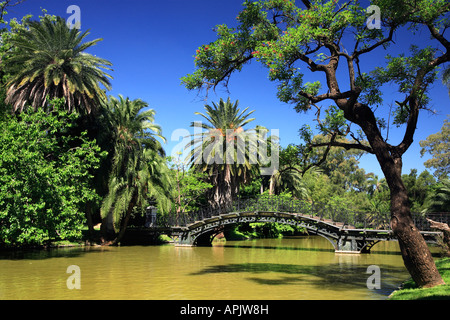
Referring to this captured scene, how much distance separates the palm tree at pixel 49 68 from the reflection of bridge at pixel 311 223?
13418mm

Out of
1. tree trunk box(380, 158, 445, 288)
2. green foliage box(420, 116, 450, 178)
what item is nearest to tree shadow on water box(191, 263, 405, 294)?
tree trunk box(380, 158, 445, 288)

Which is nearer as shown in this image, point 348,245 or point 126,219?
point 348,245

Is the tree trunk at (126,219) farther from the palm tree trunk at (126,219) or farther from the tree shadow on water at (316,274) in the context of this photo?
the tree shadow on water at (316,274)

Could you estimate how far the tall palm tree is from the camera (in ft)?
123

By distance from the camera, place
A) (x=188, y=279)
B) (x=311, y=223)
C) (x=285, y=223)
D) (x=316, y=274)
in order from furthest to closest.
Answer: (x=285, y=223) → (x=311, y=223) → (x=316, y=274) → (x=188, y=279)

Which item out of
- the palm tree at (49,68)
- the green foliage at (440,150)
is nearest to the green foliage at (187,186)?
the palm tree at (49,68)

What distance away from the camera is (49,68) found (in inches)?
1011

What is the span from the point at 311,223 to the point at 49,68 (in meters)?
21.9

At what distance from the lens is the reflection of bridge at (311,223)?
25.7 metres

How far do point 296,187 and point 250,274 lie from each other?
36434mm

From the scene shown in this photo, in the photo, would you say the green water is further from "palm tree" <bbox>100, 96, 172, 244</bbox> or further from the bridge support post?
"palm tree" <bbox>100, 96, 172, 244</bbox>

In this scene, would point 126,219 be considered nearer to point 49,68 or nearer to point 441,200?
point 49,68

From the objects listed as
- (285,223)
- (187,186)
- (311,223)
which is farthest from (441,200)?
(187,186)
